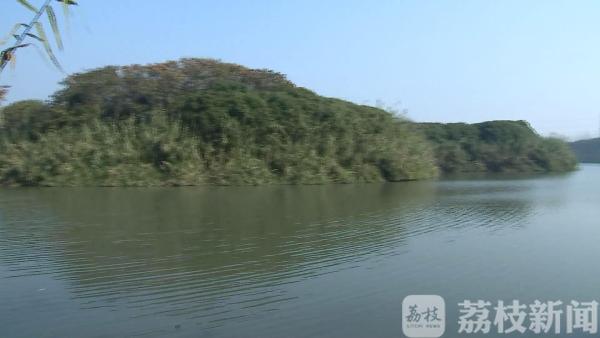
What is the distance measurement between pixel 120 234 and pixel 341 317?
6369 mm

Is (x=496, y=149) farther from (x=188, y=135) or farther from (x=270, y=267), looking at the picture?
(x=270, y=267)

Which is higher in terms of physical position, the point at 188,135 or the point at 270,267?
the point at 188,135

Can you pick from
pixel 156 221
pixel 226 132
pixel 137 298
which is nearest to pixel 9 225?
pixel 156 221

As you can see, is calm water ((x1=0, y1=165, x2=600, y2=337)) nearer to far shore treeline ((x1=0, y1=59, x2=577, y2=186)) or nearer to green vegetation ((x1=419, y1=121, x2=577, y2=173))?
far shore treeline ((x1=0, y1=59, x2=577, y2=186))

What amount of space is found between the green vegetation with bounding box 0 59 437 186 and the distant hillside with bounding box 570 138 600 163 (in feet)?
171

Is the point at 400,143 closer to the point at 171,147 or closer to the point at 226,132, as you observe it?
the point at 226,132

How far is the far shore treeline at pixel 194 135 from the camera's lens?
2591 cm

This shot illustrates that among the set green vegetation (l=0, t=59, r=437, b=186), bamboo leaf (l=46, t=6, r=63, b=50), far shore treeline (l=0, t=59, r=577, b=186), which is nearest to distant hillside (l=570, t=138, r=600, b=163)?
far shore treeline (l=0, t=59, r=577, b=186)

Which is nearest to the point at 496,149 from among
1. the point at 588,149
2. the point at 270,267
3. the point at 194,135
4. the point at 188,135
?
the point at 194,135

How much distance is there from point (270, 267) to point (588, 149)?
77.9m

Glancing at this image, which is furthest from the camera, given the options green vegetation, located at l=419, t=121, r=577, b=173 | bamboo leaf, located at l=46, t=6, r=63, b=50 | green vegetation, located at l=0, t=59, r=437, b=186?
green vegetation, located at l=419, t=121, r=577, b=173

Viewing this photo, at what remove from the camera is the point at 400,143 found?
105ft

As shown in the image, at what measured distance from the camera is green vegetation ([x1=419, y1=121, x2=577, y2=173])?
144ft

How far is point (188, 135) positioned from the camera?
27.5m
